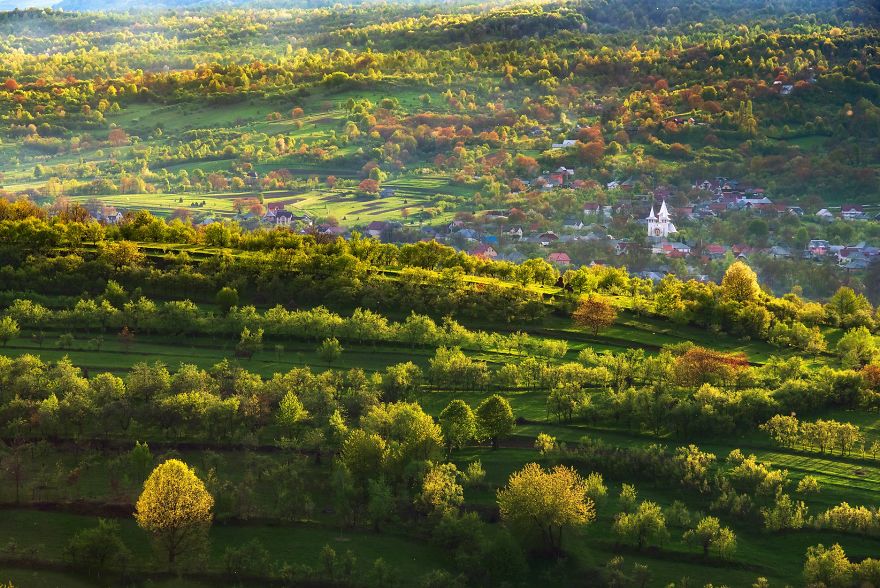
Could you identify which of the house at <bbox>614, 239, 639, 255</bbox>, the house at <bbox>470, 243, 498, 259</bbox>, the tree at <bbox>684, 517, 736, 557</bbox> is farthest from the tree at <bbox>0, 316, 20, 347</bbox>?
the house at <bbox>614, 239, 639, 255</bbox>

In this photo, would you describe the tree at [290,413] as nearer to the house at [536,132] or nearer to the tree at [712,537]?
the tree at [712,537]

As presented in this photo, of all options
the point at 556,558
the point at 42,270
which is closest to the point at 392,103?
the point at 42,270

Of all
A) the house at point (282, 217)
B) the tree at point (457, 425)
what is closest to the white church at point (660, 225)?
the house at point (282, 217)

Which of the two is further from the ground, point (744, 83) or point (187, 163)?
point (744, 83)

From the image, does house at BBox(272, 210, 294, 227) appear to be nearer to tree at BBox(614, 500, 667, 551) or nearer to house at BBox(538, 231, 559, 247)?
house at BBox(538, 231, 559, 247)

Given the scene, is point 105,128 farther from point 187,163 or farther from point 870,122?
point 870,122

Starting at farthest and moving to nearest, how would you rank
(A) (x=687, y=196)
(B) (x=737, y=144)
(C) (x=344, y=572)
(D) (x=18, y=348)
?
1. (B) (x=737, y=144)
2. (A) (x=687, y=196)
3. (D) (x=18, y=348)
4. (C) (x=344, y=572)
